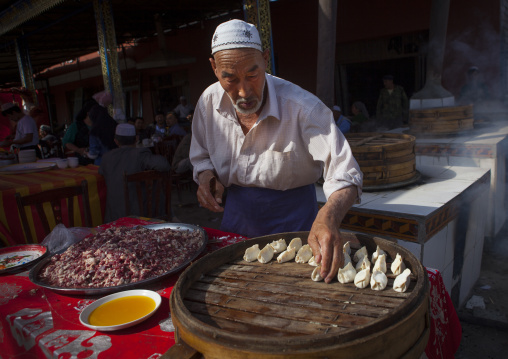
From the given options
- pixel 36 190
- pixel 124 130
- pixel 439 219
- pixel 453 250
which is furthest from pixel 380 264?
pixel 124 130

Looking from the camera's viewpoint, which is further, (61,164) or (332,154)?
(61,164)

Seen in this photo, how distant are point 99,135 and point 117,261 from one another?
4.33 metres

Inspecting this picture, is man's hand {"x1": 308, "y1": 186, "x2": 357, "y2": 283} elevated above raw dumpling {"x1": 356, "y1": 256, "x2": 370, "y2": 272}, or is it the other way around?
man's hand {"x1": 308, "y1": 186, "x2": 357, "y2": 283}

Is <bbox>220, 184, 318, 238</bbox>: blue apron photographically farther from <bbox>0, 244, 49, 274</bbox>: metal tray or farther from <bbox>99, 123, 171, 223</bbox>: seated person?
<bbox>99, 123, 171, 223</bbox>: seated person

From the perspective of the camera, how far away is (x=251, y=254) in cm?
147

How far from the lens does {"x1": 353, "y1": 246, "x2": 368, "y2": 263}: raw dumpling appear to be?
140 centimetres

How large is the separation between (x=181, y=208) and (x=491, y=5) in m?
6.75

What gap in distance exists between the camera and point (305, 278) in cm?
129

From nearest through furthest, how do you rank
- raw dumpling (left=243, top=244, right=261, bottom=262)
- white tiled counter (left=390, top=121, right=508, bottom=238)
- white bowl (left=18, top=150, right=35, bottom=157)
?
raw dumpling (left=243, top=244, right=261, bottom=262)
white tiled counter (left=390, top=121, right=508, bottom=238)
white bowl (left=18, top=150, right=35, bottom=157)

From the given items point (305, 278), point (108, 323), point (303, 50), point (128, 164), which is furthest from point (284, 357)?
point (303, 50)

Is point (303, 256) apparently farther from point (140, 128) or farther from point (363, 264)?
point (140, 128)

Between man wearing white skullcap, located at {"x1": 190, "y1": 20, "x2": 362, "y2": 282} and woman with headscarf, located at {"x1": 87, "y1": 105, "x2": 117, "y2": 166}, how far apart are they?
371cm

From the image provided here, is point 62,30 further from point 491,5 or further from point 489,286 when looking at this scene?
point 489,286

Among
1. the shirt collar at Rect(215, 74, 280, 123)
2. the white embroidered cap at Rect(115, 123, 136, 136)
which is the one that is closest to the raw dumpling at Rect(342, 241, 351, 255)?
the shirt collar at Rect(215, 74, 280, 123)
